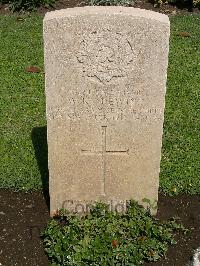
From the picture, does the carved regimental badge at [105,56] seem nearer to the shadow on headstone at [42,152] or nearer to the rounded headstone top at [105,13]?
Answer: the rounded headstone top at [105,13]

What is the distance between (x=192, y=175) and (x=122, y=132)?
140 centimetres

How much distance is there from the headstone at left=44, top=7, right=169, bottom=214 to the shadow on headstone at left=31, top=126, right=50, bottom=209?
52 centimetres

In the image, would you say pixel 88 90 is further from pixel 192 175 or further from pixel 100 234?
pixel 192 175

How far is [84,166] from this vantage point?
478 centimetres

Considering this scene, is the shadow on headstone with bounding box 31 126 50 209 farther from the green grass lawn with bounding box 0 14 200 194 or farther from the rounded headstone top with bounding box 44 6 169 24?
the rounded headstone top with bounding box 44 6 169 24

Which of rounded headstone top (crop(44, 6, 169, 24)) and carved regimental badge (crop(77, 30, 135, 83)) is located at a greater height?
rounded headstone top (crop(44, 6, 169, 24))

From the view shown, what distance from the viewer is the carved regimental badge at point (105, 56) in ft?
13.4

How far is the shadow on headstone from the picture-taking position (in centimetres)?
552

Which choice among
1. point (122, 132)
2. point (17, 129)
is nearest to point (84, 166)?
point (122, 132)

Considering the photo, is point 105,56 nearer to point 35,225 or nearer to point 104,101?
point 104,101

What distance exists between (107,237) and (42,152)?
63.3 inches

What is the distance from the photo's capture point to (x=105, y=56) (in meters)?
4.18

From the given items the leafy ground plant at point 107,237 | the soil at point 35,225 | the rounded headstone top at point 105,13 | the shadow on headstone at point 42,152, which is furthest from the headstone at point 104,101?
the shadow on headstone at point 42,152

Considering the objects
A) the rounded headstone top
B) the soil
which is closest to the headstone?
the rounded headstone top
